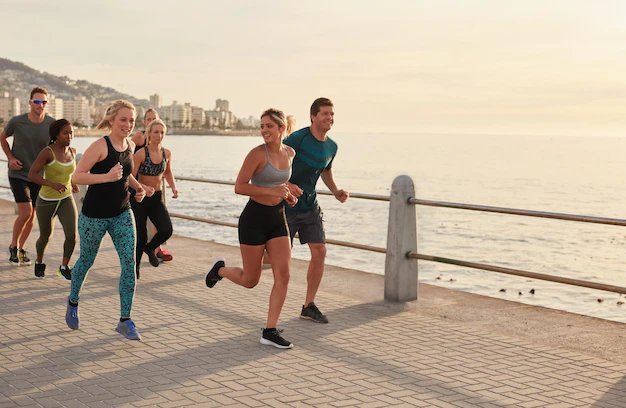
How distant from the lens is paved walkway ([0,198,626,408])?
5426mm

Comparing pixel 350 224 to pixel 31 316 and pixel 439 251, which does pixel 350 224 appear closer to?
pixel 439 251

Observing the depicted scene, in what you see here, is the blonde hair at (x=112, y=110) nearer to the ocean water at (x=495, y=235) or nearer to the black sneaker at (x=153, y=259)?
the black sneaker at (x=153, y=259)

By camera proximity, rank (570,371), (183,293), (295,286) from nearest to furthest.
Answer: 1. (570,371)
2. (183,293)
3. (295,286)

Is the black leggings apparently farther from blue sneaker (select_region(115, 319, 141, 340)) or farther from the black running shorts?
the black running shorts

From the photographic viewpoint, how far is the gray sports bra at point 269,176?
654cm

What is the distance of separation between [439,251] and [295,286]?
919 inches

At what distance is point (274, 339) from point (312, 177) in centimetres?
171

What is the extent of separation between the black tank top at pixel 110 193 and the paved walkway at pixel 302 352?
106cm

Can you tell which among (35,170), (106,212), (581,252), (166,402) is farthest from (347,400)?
(581,252)

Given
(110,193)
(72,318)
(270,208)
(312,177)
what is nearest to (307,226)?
(312,177)

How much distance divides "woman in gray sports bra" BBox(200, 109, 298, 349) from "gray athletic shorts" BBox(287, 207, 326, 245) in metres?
0.96

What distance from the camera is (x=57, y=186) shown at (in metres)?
9.12

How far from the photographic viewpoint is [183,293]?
29.3ft

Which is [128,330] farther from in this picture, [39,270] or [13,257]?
[13,257]
